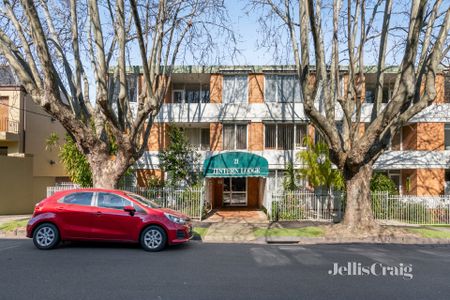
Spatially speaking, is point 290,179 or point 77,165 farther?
point 290,179

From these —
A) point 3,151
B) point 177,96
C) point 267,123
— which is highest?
point 177,96

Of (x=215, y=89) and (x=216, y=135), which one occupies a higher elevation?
(x=215, y=89)

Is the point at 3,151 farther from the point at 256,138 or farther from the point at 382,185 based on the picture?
the point at 382,185

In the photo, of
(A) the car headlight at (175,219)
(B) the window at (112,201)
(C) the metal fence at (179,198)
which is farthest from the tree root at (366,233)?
(B) the window at (112,201)

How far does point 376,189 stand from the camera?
17406 mm

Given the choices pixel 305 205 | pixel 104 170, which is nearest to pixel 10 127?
pixel 104 170

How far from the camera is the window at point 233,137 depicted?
19.7 m

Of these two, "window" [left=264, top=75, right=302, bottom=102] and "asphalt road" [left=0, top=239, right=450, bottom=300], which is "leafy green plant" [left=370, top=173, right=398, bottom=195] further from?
"asphalt road" [left=0, top=239, right=450, bottom=300]

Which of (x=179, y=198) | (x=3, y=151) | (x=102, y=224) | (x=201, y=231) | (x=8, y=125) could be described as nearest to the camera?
(x=102, y=224)

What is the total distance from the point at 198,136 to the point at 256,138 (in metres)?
3.61

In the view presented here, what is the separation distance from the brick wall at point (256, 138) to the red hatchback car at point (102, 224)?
10.9 metres

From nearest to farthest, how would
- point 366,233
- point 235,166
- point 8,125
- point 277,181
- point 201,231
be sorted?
point 366,233 → point 201,231 → point 235,166 → point 277,181 → point 8,125

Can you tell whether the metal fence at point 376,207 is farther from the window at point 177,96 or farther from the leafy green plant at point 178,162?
the window at point 177,96

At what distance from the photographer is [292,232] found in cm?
1184
